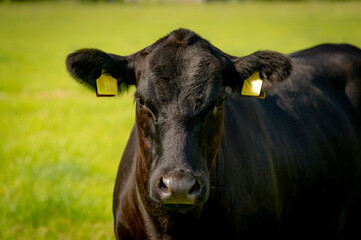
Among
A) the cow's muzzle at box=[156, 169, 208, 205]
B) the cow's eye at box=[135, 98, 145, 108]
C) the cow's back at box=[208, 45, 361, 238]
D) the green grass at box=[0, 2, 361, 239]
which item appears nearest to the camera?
the cow's muzzle at box=[156, 169, 208, 205]

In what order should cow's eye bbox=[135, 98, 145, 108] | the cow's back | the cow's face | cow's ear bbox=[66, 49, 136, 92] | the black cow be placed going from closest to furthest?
the cow's face → the black cow → cow's eye bbox=[135, 98, 145, 108] → cow's ear bbox=[66, 49, 136, 92] → the cow's back

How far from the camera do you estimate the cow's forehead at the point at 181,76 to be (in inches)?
121

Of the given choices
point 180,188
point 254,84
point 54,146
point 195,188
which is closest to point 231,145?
point 254,84

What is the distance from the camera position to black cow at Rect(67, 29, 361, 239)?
303 cm

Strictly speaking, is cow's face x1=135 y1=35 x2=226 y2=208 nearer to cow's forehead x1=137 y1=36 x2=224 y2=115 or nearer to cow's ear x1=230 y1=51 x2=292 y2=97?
cow's forehead x1=137 y1=36 x2=224 y2=115

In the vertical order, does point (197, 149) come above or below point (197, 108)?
below

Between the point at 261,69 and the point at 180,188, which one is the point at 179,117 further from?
the point at 261,69

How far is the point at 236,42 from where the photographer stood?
2473cm

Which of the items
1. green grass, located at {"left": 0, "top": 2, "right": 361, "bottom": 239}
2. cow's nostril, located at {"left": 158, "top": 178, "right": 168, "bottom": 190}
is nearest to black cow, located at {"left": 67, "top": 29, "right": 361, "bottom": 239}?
cow's nostril, located at {"left": 158, "top": 178, "right": 168, "bottom": 190}

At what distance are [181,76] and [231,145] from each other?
901 mm

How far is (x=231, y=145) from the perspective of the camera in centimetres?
375

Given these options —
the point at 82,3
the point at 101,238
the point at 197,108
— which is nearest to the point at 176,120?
the point at 197,108

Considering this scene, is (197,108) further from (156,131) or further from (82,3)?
(82,3)

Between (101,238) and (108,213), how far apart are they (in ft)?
1.93
